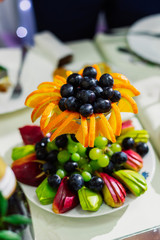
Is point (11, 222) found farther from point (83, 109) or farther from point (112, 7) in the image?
point (112, 7)

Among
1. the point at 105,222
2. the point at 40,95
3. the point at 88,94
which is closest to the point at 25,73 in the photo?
the point at 40,95

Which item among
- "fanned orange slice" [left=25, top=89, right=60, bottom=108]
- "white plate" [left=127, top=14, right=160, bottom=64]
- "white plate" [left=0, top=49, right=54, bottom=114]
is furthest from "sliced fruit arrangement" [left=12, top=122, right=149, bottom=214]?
"white plate" [left=127, top=14, right=160, bottom=64]

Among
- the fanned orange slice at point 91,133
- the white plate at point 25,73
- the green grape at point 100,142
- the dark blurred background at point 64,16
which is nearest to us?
the fanned orange slice at point 91,133

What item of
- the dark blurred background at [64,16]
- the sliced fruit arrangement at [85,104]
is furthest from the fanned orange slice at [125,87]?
the dark blurred background at [64,16]

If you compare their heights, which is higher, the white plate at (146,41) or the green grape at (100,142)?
the white plate at (146,41)

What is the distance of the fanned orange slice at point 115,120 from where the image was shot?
2.04ft

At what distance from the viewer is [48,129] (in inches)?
24.5

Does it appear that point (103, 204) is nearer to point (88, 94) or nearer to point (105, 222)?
point (105, 222)

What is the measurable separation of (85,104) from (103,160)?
0.48 feet

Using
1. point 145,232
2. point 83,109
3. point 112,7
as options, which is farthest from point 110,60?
point 145,232

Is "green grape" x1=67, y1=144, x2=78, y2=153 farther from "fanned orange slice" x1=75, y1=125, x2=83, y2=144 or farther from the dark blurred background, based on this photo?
the dark blurred background

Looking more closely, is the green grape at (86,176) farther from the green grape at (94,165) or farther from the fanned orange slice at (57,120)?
the fanned orange slice at (57,120)

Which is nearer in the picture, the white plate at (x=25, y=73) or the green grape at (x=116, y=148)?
the green grape at (x=116, y=148)

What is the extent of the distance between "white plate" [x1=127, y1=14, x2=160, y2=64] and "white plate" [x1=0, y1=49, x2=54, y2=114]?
31 centimetres
